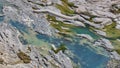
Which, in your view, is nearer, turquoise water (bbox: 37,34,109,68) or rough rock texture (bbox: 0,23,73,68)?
rough rock texture (bbox: 0,23,73,68)

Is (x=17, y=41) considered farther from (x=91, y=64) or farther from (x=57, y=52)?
(x=91, y=64)

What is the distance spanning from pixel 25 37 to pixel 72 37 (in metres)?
12.0

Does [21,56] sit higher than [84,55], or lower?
higher

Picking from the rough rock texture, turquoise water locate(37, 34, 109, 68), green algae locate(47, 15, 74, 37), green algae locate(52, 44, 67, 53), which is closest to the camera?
the rough rock texture

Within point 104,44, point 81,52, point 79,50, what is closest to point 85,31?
point 104,44

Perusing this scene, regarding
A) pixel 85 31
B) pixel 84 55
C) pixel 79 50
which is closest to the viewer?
pixel 84 55

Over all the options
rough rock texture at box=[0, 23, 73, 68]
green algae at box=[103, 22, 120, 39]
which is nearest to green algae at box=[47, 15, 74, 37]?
green algae at box=[103, 22, 120, 39]

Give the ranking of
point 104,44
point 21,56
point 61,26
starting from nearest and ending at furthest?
point 21,56
point 104,44
point 61,26

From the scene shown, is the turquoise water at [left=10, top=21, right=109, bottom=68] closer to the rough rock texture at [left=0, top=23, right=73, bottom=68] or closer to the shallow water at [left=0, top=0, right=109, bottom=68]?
the shallow water at [left=0, top=0, right=109, bottom=68]

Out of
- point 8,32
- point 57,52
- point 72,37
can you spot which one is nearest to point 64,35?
point 72,37

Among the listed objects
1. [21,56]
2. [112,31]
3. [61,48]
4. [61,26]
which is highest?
[21,56]

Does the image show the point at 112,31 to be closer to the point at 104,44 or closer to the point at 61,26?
the point at 104,44

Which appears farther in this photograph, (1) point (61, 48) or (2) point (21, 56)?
(1) point (61, 48)

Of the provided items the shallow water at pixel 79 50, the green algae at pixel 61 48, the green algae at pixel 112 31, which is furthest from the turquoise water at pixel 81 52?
the green algae at pixel 112 31
